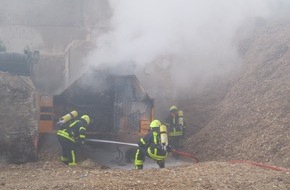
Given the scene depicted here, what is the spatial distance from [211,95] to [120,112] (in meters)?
4.26

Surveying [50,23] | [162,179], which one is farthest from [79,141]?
[50,23]

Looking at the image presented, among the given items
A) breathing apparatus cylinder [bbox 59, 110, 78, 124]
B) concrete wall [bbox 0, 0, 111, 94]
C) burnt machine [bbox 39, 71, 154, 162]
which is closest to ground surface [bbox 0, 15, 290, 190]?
breathing apparatus cylinder [bbox 59, 110, 78, 124]

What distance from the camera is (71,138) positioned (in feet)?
29.2

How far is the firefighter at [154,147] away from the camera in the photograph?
8.13 m

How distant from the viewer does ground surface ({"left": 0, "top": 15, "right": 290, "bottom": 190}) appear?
19.8ft

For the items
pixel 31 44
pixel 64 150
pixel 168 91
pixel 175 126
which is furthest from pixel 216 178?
pixel 31 44

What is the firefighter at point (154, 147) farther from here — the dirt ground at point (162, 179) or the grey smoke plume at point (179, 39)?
the grey smoke plume at point (179, 39)

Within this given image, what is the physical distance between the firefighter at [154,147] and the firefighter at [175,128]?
106 inches

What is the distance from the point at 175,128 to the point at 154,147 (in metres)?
2.91

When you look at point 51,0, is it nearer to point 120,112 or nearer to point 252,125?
point 120,112

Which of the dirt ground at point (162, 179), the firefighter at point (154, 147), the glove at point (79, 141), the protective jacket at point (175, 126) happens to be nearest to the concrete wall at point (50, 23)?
the protective jacket at point (175, 126)

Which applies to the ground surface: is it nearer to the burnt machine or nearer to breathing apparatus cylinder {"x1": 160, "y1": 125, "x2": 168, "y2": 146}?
breathing apparatus cylinder {"x1": 160, "y1": 125, "x2": 168, "y2": 146}

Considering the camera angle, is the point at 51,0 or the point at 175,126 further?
the point at 51,0

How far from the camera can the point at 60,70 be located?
16859mm
